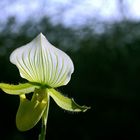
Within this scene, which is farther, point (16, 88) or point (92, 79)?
point (92, 79)

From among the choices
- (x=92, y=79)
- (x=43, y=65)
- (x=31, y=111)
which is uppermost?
(x=43, y=65)

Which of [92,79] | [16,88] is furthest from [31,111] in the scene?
[92,79]

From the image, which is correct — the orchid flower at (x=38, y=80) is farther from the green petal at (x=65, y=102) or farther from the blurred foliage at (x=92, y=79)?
the blurred foliage at (x=92, y=79)

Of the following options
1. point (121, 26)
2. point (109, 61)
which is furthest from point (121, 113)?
point (121, 26)

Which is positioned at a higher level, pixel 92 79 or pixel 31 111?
pixel 31 111

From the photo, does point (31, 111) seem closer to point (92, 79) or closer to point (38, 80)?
point (38, 80)

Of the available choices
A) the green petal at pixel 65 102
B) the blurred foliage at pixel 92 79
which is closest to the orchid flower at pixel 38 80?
the green petal at pixel 65 102
